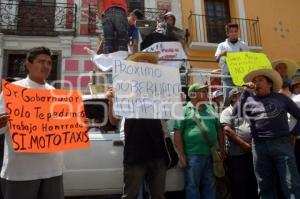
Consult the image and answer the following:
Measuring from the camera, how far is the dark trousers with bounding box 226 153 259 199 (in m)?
4.54

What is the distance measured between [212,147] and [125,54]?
5.84 feet

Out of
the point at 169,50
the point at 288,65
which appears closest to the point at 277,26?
the point at 169,50

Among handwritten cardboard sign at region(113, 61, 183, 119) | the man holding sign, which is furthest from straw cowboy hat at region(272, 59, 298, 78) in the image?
the man holding sign

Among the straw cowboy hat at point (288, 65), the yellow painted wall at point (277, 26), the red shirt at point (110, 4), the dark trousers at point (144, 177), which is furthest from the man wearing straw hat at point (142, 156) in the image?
the yellow painted wall at point (277, 26)

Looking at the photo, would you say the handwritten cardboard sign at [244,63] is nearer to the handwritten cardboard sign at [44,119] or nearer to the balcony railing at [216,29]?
the handwritten cardboard sign at [44,119]

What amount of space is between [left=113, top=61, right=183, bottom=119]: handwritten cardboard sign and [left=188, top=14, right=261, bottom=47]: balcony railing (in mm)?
8508

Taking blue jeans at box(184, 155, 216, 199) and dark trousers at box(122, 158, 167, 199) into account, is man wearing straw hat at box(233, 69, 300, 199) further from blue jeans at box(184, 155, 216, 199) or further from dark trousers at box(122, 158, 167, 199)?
dark trousers at box(122, 158, 167, 199)

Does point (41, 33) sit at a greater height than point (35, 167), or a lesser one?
greater

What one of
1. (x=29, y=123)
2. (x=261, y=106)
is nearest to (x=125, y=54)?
(x=261, y=106)

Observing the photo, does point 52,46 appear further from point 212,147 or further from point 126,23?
point 212,147

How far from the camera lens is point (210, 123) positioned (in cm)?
439

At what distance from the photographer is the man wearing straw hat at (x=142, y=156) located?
350 cm

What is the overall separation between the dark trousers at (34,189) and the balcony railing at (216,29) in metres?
9.79

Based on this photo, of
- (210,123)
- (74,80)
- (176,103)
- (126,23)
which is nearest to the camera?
(176,103)
